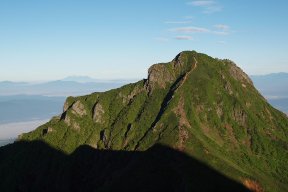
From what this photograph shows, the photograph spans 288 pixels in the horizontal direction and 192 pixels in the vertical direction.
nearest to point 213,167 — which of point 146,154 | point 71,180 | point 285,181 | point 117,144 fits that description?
point 146,154

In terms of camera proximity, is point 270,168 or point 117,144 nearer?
point 270,168

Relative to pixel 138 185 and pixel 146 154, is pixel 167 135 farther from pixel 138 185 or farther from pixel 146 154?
pixel 138 185

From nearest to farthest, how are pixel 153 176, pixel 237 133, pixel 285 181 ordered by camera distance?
pixel 153 176
pixel 285 181
pixel 237 133

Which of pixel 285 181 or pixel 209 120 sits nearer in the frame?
pixel 285 181

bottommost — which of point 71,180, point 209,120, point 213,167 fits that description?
point 71,180

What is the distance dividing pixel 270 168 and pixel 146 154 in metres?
55.3

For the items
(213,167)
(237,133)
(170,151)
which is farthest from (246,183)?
(237,133)

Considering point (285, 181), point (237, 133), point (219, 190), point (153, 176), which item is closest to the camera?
point (219, 190)

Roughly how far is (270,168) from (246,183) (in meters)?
34.9

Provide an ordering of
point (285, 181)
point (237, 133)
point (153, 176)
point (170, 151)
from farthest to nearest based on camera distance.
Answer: point (237, 133) → point (285, 181) → point (170, 151) → point (153, 176)

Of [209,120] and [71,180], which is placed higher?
[209,120]

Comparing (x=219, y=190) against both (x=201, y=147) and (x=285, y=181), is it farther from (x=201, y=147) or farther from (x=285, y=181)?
(x=285, y=181)

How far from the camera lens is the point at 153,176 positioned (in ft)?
498

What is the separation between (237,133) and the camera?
644 ft
